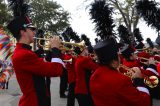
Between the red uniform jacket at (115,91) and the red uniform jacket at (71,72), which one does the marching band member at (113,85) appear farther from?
the red uniform jacket at (71,72)

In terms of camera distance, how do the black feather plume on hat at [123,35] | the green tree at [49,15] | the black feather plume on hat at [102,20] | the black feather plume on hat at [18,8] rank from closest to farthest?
1. the black feather plume on hat at [102,20]
2. the black feather plume on hat at [18,8]
3. the black feather plume on hat at [123,35]
4. the green tree at [49,15]

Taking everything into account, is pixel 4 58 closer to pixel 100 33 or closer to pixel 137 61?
pixel 100 33

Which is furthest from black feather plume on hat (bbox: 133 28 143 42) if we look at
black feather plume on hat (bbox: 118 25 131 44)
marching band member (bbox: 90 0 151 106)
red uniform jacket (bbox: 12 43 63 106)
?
marching band member (bbox: 90 0 151 106)

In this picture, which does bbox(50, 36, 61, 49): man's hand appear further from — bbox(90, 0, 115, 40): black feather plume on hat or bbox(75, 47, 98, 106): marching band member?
bbox(90, 0, 115, 40): black feather plume on hat

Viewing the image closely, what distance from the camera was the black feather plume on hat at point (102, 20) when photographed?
1053cm

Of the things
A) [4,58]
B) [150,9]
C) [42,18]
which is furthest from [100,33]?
[42,18]

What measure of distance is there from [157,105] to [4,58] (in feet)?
18.7

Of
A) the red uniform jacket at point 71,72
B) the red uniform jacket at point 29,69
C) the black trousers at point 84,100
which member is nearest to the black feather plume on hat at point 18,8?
the red uniform jacket at point 71,72

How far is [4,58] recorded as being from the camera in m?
13.4

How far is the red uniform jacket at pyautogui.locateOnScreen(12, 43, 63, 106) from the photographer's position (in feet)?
15.5

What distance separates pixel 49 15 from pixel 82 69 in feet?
154

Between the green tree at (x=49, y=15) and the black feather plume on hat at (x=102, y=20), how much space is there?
40.5 meters

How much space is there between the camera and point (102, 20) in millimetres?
10562

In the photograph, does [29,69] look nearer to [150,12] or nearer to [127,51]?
[127,51]
